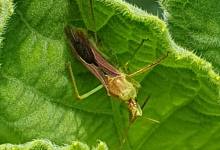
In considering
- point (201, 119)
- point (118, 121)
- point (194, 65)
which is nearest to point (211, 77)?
point (194, 65)

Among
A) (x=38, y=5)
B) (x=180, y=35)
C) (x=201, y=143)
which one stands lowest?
(x=201, y=143)

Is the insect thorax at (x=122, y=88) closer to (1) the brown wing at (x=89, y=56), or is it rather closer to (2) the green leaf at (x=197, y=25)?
(1) the brown wing at (x=89, y=56)

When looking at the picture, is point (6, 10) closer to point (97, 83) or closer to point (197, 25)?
point (97, 83)

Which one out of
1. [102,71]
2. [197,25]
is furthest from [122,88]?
[197,25]

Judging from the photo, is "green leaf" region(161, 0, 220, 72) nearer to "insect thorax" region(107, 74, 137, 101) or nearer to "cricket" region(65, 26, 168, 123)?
"cricket" region(65, 26, 168, 123)

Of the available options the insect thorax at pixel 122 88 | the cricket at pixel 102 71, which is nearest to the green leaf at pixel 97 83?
the cricket at pixel 102 71

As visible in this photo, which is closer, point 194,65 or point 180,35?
point 194,65

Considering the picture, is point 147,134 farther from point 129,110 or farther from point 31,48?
point 31,48
